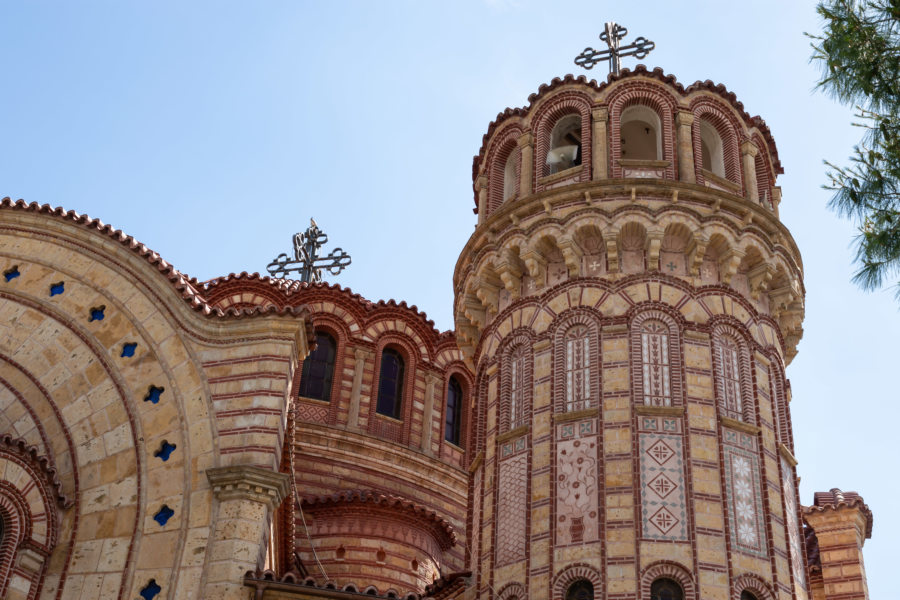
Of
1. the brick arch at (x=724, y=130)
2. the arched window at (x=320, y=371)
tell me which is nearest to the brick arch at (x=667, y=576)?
the brick arch at (x=724, y=130)

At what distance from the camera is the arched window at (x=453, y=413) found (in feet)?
75.9

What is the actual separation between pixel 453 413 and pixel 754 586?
31.8 ft

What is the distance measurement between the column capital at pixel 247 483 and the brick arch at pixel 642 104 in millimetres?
7321

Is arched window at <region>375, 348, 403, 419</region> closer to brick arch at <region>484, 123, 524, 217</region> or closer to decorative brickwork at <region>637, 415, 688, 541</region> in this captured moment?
brick arch at <region>484, 123, 524, 217</region>

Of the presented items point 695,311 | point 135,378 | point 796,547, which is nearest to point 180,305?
point 135,378

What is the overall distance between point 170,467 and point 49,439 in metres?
1.91

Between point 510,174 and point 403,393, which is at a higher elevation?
point 510,174

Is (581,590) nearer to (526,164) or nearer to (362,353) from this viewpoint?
(526,164)

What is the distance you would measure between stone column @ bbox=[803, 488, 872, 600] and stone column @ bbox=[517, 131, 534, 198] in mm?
6989

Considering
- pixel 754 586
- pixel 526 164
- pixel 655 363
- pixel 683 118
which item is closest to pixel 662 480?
pixel 754 586

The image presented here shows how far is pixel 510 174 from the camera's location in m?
20.3

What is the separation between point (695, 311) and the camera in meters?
16.8

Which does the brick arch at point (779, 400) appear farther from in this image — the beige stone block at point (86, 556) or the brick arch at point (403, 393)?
the beige stone block at point (86, 556)

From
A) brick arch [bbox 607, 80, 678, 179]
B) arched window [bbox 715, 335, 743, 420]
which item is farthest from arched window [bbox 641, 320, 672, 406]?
brick arch [bbox 607, 80, 678, 179]
